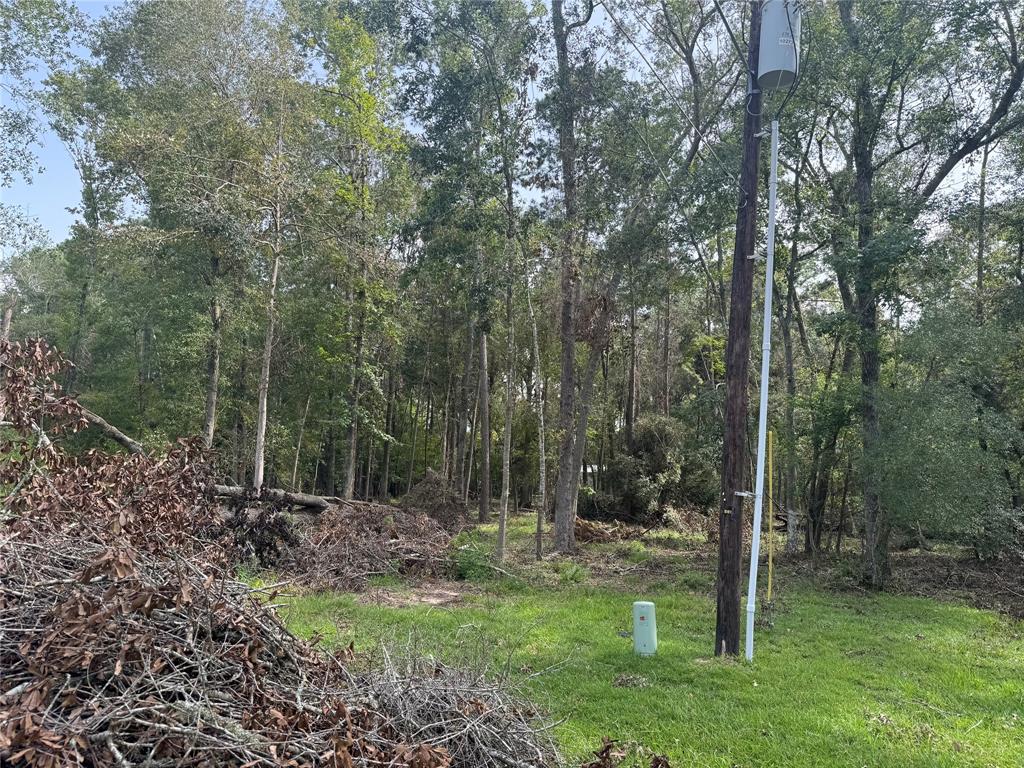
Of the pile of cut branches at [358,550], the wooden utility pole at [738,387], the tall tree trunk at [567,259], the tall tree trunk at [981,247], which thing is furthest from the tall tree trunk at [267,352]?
the tall tree trunk at [981,247]

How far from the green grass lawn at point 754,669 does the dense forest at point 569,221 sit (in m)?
1.86

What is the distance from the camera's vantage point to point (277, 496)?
11.1m

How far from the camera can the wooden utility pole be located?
586 centimetres

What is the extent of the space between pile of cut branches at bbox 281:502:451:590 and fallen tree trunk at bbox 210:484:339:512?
24.5 inches

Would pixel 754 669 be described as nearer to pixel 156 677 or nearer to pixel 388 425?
pixel 156 677

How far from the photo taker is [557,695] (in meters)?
4.88

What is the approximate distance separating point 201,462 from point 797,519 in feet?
40.4

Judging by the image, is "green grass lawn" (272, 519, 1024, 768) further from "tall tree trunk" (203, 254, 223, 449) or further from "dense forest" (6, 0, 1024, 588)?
"tall tree trunk" (203, 254, 223, 449)

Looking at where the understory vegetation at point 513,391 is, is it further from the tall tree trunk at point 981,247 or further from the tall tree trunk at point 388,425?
the tall tree trunk at point 388,425

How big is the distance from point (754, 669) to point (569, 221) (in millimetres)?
8715

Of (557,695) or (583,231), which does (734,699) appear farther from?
(583,231)

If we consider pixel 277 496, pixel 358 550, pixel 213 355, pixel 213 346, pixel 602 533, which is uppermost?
pixel 213 346

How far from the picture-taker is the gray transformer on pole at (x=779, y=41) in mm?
5605

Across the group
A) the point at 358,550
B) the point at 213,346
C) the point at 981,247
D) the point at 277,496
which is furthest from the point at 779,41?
the point at 213,346
